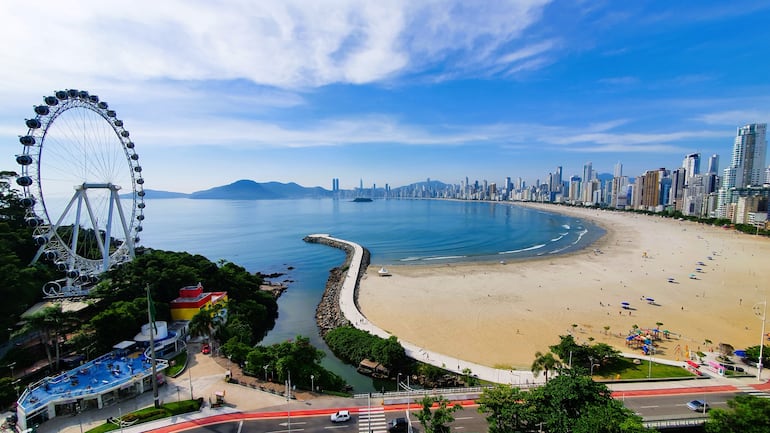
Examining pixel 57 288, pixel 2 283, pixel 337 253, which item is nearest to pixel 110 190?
pixel 57 288

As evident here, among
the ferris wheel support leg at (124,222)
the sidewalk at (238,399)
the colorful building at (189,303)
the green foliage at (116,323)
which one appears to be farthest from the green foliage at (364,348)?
the ferris wheel support leg at (124,222)

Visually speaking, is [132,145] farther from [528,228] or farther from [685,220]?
[685,220]

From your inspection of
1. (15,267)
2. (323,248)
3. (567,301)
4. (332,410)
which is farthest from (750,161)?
(15,267)

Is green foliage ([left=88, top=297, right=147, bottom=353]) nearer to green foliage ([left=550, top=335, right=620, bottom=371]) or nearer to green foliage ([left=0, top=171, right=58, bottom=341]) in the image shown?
green foliage ([left=0, top=171, right=58, bottom=341])

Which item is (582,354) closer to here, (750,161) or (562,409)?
(562,409)

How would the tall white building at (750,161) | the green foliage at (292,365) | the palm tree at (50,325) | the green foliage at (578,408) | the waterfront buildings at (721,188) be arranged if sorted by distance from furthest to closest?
the tall white building at (750,161) < the waterfront buildings at (721,188) < the palm tree at (50,325) < the green foliage at (292,365) < the green foliage at (578,408)

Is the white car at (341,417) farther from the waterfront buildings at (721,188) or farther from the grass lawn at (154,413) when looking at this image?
the waterfront buildings at (721,188)
